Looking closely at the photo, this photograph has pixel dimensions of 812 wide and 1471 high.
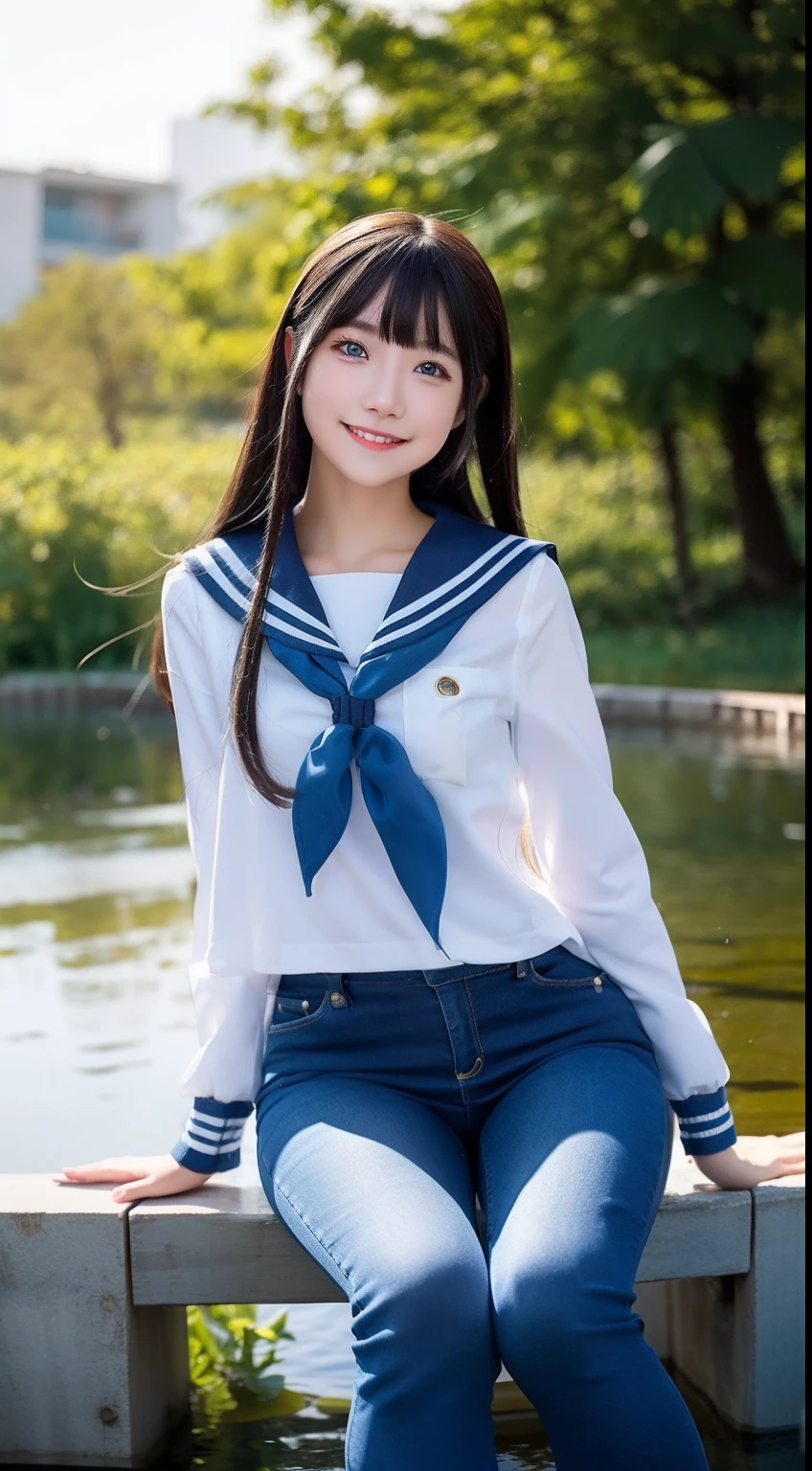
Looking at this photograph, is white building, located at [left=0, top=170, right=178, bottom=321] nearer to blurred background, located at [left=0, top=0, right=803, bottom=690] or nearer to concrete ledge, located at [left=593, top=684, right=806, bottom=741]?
blurred background, located at [left=0, top=0, right=803, bottom=690]

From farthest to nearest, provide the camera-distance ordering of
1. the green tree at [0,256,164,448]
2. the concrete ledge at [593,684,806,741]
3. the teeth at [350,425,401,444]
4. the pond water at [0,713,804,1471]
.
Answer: the green tree at [0,256,164,448]
the concrete ledge at [593,684,806,741]
the pond water at [0,713,804,1471]
the teeth at [350,425,401,444]

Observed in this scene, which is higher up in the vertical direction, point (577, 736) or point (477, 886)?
point (577, 736)

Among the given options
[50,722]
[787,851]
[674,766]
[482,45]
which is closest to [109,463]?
[482,45]

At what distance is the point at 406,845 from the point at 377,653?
23cm

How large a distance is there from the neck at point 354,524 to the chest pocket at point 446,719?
0.20 metres

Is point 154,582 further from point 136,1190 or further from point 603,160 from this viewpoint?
point 136,1190

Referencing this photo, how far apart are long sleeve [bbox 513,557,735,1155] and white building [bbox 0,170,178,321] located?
46.0m

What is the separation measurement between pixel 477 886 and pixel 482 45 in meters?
13.5

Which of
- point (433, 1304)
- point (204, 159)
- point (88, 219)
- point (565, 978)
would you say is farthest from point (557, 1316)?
point (204, 159)

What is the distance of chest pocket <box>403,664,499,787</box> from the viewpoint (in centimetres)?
189

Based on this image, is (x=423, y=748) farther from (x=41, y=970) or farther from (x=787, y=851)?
(x=787, y=851)

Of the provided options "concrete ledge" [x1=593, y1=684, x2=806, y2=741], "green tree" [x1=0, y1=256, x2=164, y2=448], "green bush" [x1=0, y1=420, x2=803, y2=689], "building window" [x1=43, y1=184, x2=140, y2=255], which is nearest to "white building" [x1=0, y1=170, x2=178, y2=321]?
"building window" [x1=43, y1=184, x2=140, y2=255]

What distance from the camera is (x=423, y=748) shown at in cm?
189

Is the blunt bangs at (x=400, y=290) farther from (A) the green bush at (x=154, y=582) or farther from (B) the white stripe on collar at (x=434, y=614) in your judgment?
(A) the green bush at (x=154, y=582)
